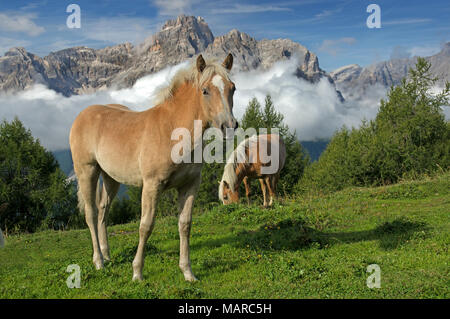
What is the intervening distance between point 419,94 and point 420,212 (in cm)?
3662

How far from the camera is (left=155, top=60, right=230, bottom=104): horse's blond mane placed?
4742mm

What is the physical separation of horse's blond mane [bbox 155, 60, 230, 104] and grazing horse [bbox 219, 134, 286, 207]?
9.07 metres

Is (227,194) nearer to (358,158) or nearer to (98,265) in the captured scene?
(98,265)

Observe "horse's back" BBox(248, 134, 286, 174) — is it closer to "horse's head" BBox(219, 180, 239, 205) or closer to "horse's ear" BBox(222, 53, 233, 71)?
"horse's head" BBox(219, 180, 239, 205)

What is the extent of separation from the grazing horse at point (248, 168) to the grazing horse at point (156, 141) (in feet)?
27.9

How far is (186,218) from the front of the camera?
213 inches

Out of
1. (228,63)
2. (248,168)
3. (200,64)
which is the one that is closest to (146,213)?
(200,64)

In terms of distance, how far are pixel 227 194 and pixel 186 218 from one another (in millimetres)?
9471

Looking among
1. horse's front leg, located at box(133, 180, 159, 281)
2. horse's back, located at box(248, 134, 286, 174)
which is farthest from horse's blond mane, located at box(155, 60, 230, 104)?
horse's back, located at box(248, 134, 286, 174)

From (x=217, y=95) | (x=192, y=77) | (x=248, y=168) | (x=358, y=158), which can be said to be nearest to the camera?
(x=217, y=95)

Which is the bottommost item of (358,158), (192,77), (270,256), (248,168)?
(358,158)

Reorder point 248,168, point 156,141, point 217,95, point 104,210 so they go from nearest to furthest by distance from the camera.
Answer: point 217,95, point 156,141, point 104,210, point 248,168

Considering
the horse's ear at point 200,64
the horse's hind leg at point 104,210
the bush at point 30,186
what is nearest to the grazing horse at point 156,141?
the horse's ear at point 200,64

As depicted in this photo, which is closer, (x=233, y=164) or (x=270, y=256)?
(x=270, y=256)
